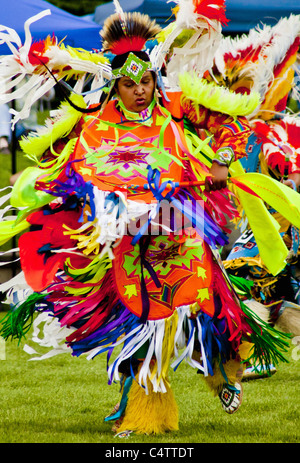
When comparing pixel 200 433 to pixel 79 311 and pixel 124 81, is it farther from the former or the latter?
pixel 124 81

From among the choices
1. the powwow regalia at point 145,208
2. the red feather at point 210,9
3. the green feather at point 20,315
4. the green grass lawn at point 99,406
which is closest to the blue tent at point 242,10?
the green grass lawn at point 99,406

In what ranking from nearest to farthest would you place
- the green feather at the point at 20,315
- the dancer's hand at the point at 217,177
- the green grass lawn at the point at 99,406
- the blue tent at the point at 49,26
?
the dancer's hand at the point at 217,177, the green grass lawn at the point at 99,406, the green feather at the point at 20,315, the blue tent at the point at 49,26

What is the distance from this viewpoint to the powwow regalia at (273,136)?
175 inches

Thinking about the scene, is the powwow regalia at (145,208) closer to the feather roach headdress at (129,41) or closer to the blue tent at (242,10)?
the feather roach headdress at (129,41)

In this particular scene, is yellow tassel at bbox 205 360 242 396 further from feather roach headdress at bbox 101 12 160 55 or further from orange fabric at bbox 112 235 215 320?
feather roach headdress at bbox 101 12 160 55

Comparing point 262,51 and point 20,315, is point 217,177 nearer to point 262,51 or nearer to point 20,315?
point 20,315

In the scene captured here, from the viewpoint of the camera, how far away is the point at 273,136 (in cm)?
457

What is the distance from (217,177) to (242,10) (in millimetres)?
3643

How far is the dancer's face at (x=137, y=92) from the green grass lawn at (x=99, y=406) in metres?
1.23

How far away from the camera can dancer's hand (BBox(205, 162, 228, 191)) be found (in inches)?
131

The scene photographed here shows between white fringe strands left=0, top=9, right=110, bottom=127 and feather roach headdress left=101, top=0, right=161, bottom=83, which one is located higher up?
feather roach headdress left=101, top=0, right=161, bottom=83

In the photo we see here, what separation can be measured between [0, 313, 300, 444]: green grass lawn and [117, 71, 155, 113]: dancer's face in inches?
48.5

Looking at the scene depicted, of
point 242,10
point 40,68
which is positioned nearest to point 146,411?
point 40,68

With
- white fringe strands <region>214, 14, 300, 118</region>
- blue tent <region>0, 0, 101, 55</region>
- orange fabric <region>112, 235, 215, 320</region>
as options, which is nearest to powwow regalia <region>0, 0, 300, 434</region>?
orange fabric <region>112, 235, 215, 320</region>
